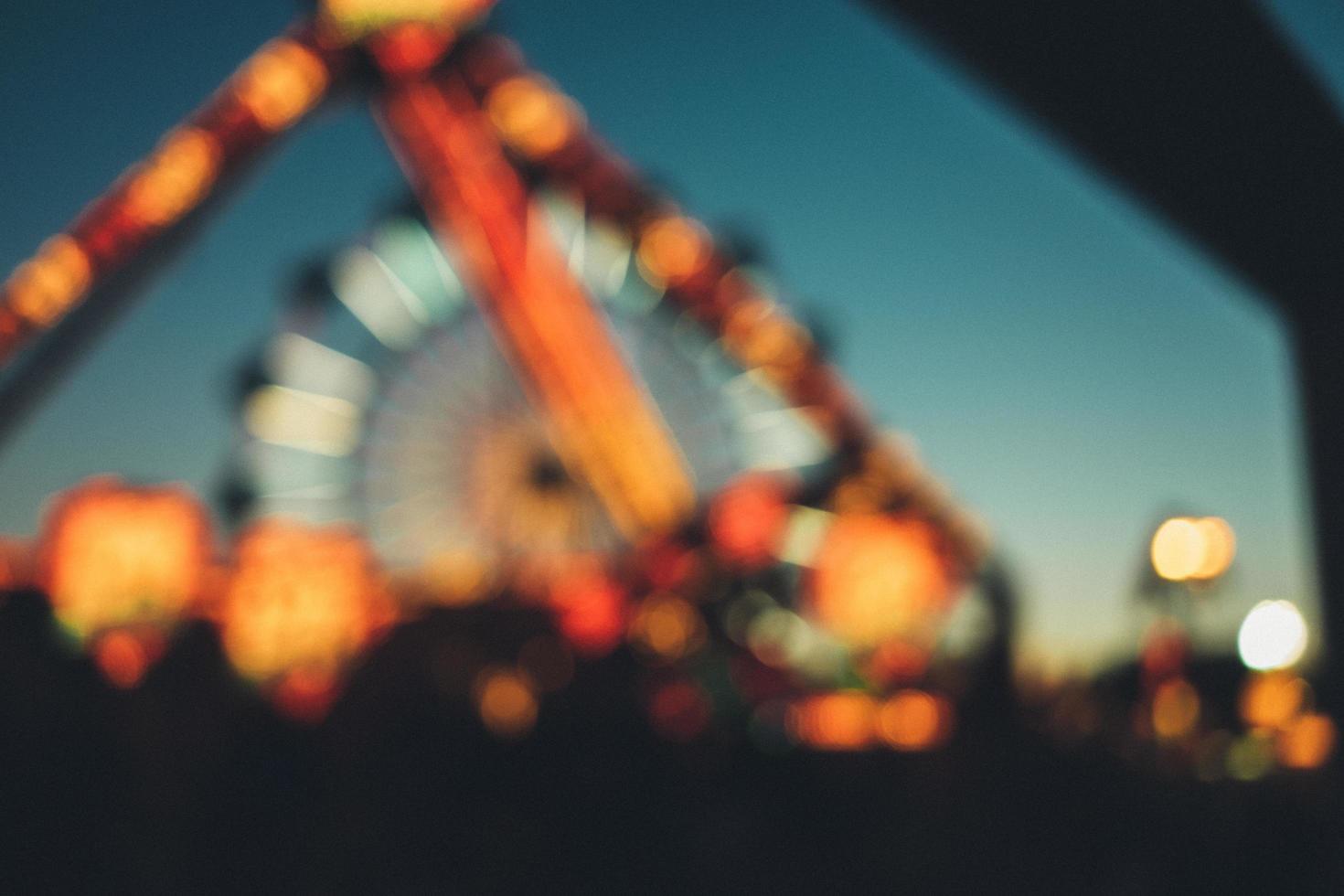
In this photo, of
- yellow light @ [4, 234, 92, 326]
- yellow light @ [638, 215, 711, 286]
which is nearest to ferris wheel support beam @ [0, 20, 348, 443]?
yellow light @ [4, 234, 92, 326]

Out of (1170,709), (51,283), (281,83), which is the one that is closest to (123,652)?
(51,283)

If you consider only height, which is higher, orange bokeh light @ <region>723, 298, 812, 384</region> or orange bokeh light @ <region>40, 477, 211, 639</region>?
orange bokeh light @ <region>723, 298, 812, 384</region>

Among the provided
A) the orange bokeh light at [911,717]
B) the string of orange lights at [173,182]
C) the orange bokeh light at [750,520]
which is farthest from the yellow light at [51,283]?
the orange bokeh light at [911,717]

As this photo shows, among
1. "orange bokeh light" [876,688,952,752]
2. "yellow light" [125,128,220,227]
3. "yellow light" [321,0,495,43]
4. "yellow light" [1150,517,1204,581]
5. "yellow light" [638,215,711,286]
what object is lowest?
"orange bokeh light" [876,688,952,752]

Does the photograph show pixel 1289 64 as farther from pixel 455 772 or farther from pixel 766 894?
pixel 455 772

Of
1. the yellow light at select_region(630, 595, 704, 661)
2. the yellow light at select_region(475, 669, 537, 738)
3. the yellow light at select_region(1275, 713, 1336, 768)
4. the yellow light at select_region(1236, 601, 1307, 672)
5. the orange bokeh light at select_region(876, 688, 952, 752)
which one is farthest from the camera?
the orange bokeh light at select_region(876, 688, 952, 752)

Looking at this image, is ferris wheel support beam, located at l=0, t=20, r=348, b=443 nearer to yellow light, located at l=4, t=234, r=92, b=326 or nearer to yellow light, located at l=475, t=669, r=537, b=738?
yellow light, located at l=4, t=234, r=92, b=326

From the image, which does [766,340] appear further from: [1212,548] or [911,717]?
[1212,548]

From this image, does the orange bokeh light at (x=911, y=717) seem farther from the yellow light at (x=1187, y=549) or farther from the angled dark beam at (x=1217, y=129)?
the angled dark beam at (x=1217, y=129)
